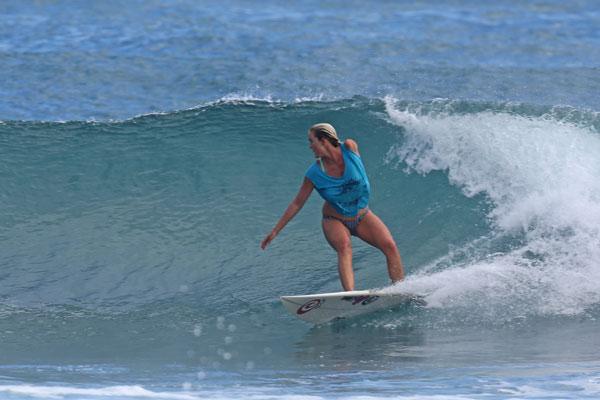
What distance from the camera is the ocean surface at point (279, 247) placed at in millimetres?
7605

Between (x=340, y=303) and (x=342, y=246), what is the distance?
55cm

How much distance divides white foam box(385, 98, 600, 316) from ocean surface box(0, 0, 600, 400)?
2 cm

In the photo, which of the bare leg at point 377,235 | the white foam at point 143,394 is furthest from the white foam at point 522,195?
the white foam at point 143,394

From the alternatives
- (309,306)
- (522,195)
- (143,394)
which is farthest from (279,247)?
(143,394)

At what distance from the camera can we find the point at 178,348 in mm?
8477

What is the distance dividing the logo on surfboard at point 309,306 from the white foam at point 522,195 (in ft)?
2.45

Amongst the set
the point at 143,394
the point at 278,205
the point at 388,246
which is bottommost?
the point at 143,394

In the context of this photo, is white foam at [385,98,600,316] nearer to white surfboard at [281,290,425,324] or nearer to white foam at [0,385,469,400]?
white surfboard at [281,290,425,324]

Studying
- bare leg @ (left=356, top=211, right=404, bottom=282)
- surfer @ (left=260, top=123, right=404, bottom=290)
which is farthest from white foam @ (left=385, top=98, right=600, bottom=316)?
surfer @ (left=260, top=123, right=404, bottom=290)

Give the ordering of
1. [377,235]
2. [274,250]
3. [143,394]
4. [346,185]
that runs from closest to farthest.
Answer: [143,394]
[346,185]
[377,235]
[274,250]

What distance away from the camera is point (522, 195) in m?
10.9

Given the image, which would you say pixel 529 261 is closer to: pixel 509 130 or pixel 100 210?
pixel 509 130

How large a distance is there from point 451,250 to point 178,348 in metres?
3.21

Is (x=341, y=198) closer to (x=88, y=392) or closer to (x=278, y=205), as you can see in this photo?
(x=88, y=392)
